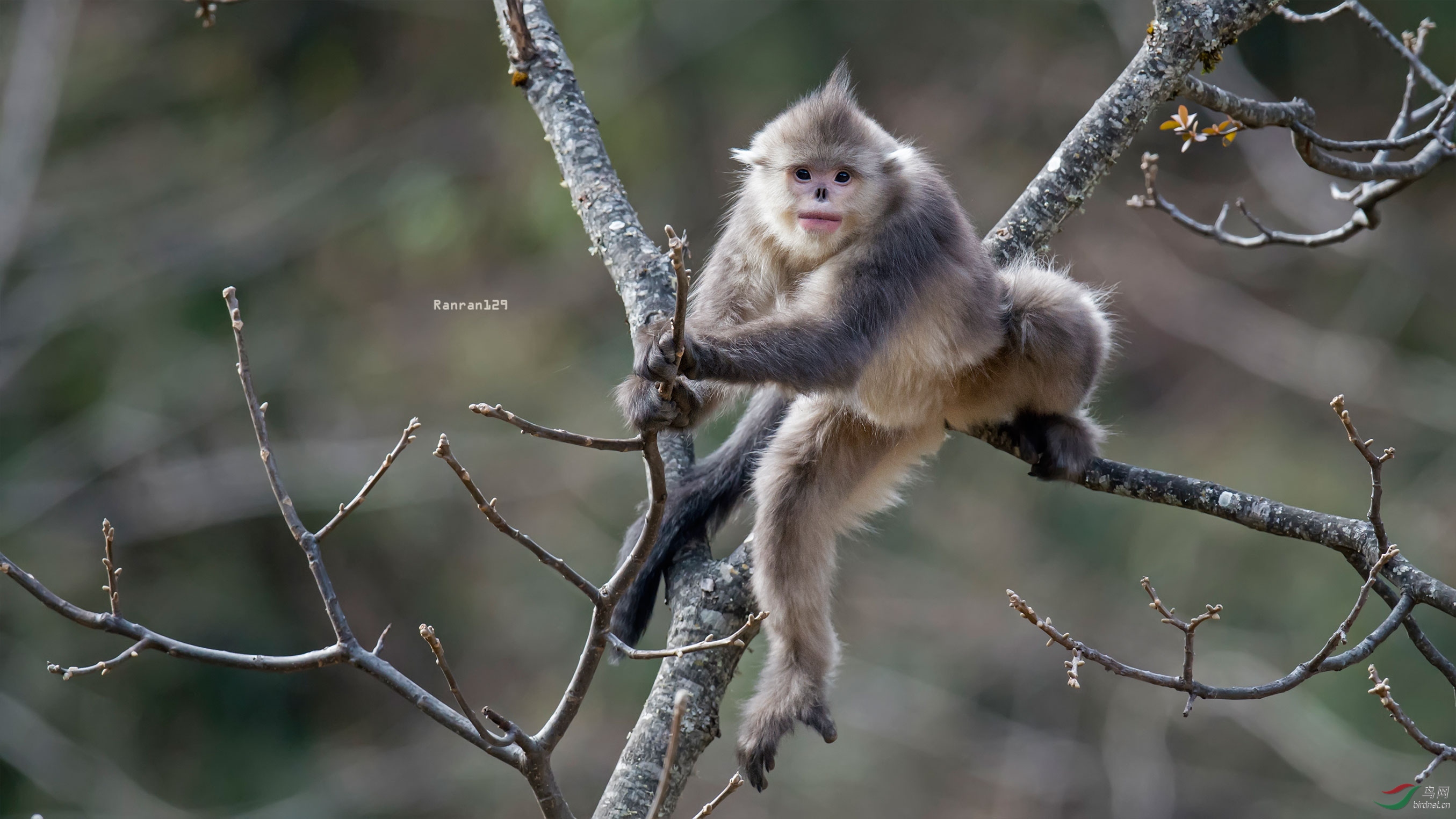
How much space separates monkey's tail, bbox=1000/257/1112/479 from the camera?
130 inches

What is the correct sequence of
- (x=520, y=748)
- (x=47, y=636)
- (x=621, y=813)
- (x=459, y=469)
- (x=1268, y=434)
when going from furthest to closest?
(x=1268, y=434), (x=47, y=636), (x=621, y=813), (x=520, y=748), (x=459, y=469)

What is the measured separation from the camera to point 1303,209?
8.34m

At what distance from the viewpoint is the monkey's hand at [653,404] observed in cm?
251

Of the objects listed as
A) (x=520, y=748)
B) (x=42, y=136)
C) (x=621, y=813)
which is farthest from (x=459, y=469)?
(x=42, y=136)

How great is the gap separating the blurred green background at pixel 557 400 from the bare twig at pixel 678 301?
5.86 metres

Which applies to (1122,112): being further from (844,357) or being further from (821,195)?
(844,357)

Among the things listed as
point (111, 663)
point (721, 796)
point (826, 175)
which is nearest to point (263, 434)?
point (111, 663)

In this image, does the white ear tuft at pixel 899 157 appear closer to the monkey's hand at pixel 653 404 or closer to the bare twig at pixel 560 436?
the monkey's hand at pixel 653 404

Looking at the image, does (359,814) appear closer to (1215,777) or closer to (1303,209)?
(1215,777)

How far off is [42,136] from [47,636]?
11.9ft
